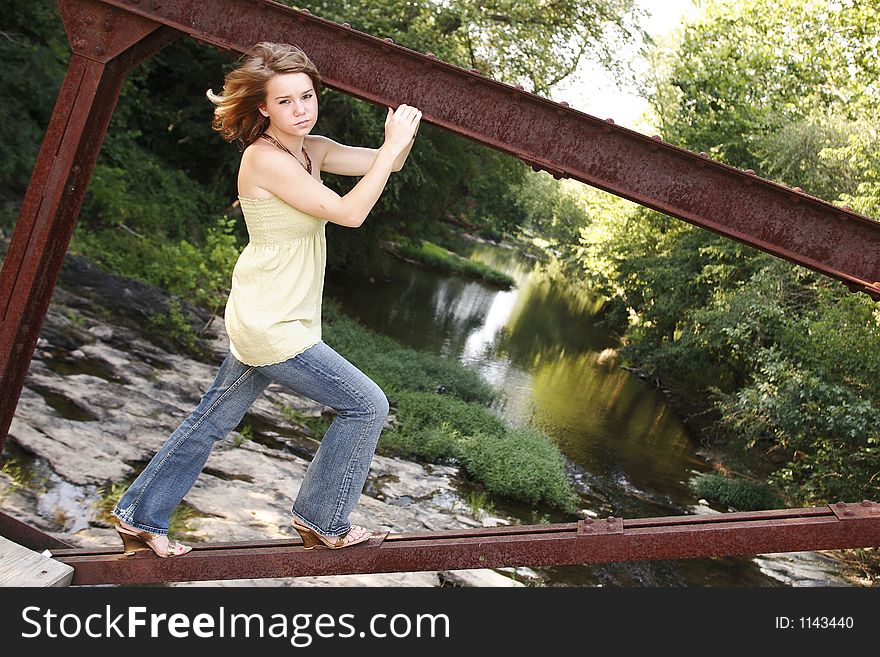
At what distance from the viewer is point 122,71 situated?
3.49 m

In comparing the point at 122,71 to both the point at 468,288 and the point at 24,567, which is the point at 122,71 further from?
the point at 468,288

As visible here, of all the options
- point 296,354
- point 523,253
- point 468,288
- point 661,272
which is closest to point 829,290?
point 661,272

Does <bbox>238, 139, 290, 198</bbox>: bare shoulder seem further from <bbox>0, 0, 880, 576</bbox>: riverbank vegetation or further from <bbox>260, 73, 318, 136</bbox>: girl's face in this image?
<bbox>0, 0, 880, 576</bbox>: riverbank vegetation

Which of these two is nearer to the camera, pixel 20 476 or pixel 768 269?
pixel 20 476

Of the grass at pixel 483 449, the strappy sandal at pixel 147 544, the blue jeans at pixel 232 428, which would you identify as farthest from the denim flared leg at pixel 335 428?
the grass at pixel 483 449

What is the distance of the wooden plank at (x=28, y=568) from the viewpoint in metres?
3.34

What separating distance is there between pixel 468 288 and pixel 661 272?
1281 centimetres

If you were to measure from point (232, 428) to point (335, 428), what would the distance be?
0.39 metres

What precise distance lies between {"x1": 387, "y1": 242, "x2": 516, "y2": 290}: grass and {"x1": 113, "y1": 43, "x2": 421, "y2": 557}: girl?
31775mm

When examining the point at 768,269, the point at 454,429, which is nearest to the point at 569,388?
Result: the point at 768,269

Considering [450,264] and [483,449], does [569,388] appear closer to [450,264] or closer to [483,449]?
[483,449]

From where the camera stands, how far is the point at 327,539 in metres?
3.33

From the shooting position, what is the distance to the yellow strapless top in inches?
120

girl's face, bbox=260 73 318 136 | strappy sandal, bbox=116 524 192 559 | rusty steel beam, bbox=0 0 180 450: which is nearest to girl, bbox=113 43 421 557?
girl's face, bbox=260 73 318 136
